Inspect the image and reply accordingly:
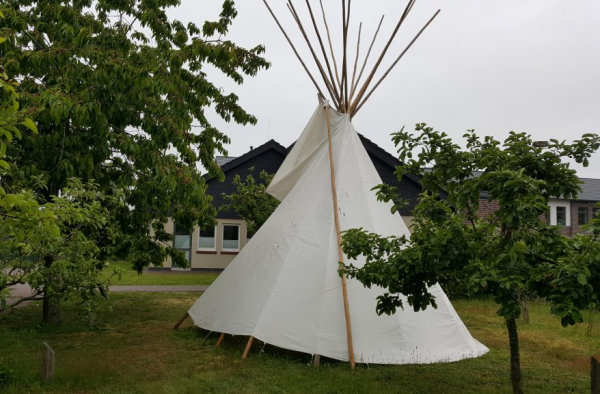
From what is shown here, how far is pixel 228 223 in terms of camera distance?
25.8m

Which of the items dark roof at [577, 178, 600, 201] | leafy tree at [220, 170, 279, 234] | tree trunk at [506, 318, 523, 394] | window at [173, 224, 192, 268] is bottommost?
tree trunk at [506, 318, 523, 394]

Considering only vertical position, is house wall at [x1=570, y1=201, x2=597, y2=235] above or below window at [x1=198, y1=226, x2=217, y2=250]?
above

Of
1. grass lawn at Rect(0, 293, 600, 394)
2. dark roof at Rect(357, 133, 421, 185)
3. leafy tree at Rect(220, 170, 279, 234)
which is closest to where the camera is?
grass lawn at Rect(0, 293, 600, 394)

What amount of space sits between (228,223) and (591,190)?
79.6ft

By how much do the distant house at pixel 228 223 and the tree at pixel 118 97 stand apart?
13.4 metres

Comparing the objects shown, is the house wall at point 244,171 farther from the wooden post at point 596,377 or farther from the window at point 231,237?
the wooden post at point 596,377

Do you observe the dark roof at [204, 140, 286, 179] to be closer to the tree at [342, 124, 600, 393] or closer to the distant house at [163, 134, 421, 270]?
the distant house at [163, 134, 421, 270]

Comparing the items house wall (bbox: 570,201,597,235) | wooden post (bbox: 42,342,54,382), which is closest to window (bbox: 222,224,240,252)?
wooden post (bbox: 42,342,54,382)

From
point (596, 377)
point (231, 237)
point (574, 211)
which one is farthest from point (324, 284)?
point (574, 211)

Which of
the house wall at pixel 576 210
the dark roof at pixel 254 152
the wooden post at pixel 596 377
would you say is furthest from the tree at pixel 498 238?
the house wall at pixel 576 210

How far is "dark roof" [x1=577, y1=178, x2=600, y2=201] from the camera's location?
33.0m

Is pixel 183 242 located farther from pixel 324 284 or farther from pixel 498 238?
pixel 498 238

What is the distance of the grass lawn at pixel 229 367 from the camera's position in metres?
6.64

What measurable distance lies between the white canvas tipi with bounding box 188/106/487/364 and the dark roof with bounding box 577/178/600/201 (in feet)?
90.8
